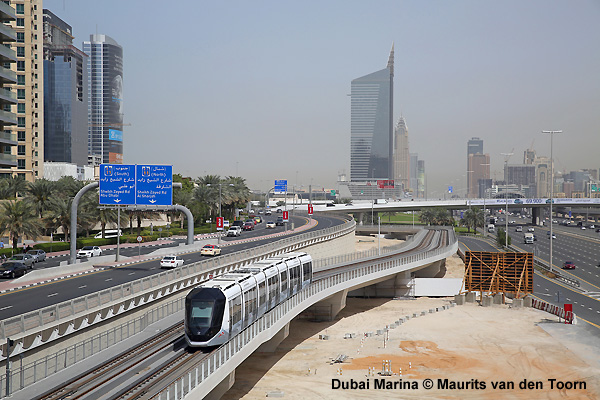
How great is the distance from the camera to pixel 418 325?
55219 mm

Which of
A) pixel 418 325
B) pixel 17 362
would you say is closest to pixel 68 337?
pixel 17 362

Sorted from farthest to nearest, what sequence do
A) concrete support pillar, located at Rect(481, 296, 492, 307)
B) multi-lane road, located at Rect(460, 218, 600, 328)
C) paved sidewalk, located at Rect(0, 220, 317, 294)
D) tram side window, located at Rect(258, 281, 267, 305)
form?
concrete support pillar, located at Rect(481, 296, 492, 307) < multi-lane road, located at Rect(460, 218, 600, 328) < paved sidewalk, located at Rect(0, 220, 317, 294) < tram side window, located at Rect(258, 281, 267, 305)

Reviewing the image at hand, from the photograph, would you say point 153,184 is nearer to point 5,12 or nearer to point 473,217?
point 5,12

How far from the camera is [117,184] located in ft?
175

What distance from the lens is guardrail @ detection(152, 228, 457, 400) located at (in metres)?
20.6

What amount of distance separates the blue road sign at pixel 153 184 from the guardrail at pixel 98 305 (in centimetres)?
1024

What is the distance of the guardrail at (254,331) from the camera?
20.6 m

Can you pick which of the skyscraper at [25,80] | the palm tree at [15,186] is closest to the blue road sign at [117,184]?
the palm tree at [15,186]

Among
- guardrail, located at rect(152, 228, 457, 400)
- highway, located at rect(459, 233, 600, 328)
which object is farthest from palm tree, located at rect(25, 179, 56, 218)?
highway, located at rect(459, 233, 600, 328)

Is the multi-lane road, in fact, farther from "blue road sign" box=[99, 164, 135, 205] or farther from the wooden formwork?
"blue road sign" box=[99, 164, 135, 205]

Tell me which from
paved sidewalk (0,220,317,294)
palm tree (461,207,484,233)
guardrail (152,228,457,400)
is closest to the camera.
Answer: guardrail (152,228,457,400)

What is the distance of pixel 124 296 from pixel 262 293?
7808mm

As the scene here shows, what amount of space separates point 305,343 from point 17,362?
27.9m

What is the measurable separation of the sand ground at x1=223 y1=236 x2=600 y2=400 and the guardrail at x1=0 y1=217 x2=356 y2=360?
24.5 ft
